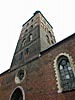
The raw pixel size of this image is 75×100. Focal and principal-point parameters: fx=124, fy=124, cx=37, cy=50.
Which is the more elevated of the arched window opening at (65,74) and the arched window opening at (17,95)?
the arched window opening at (65,74)

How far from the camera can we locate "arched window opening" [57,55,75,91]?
8.75 meters

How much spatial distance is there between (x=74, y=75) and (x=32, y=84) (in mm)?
3804

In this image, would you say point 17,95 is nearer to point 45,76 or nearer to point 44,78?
point 44,78

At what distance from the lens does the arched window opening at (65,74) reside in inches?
345

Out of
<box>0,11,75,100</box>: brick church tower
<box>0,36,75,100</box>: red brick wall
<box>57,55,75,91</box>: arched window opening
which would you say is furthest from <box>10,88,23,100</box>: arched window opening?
<box>57,55,75,91</box>: arched window opening

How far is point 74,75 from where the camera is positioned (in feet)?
28.5

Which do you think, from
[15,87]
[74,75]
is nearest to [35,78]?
[15,87]

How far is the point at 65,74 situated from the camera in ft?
31.0

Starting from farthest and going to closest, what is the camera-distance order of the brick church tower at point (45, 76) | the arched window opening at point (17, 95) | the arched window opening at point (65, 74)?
the arched window opening at point (17, 95), the brick church tower at point (45, 76), the arched window opening at point (65, 74)

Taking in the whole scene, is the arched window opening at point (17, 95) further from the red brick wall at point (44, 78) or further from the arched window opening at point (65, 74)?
the arched window opening at point (65, 74)

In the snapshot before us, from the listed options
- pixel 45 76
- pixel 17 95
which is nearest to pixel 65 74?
pixel 45 76

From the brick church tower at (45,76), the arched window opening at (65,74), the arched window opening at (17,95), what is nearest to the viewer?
the arched window opening at (65,74)

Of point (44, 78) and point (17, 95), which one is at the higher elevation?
point (44, 78)

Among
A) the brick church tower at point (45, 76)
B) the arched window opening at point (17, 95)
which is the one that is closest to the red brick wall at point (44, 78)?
the brick church tower at point (45, 76)
